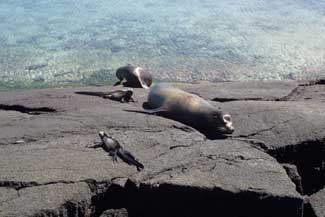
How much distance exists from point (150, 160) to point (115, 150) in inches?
16.4

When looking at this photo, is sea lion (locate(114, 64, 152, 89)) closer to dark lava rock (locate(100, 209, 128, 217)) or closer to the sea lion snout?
the sea lion snout

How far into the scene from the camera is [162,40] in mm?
18859

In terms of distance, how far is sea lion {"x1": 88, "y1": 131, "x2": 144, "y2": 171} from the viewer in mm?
6031

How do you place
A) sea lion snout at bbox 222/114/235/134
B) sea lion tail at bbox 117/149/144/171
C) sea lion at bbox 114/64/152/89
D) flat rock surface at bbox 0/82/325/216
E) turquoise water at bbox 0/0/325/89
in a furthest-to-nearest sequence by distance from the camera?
turquoise water at bbox 0/0/325/89 < sea lion at bbox 114/64/152/89 < sea lion snout at bbox 222/114/235/134 < sea lion tail at bbox 117/149/144/171 < flat rock surface at bbox 0/82/325/216

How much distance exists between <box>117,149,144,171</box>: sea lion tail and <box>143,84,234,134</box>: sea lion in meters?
1.28

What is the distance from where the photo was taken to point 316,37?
18641mm

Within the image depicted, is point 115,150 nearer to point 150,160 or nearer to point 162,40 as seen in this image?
point 150,160

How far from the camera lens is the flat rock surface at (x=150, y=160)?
5383 millimetres

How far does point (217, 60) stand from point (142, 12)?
704 centimetres

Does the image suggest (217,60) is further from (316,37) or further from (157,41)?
(316,37)

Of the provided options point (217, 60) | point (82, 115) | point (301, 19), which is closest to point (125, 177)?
point (82, 115)

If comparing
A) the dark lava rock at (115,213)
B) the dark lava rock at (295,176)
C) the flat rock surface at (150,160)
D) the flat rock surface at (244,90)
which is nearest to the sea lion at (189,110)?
the flat rock surface at (150,160)

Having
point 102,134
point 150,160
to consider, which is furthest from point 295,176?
point 102,134

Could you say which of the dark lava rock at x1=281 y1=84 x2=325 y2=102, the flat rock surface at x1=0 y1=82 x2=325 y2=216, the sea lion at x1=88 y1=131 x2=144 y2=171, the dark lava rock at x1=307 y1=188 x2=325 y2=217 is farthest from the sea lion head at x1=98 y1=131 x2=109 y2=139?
the dark lava rock at x1=281 y1=84 x2=325 y2=102
